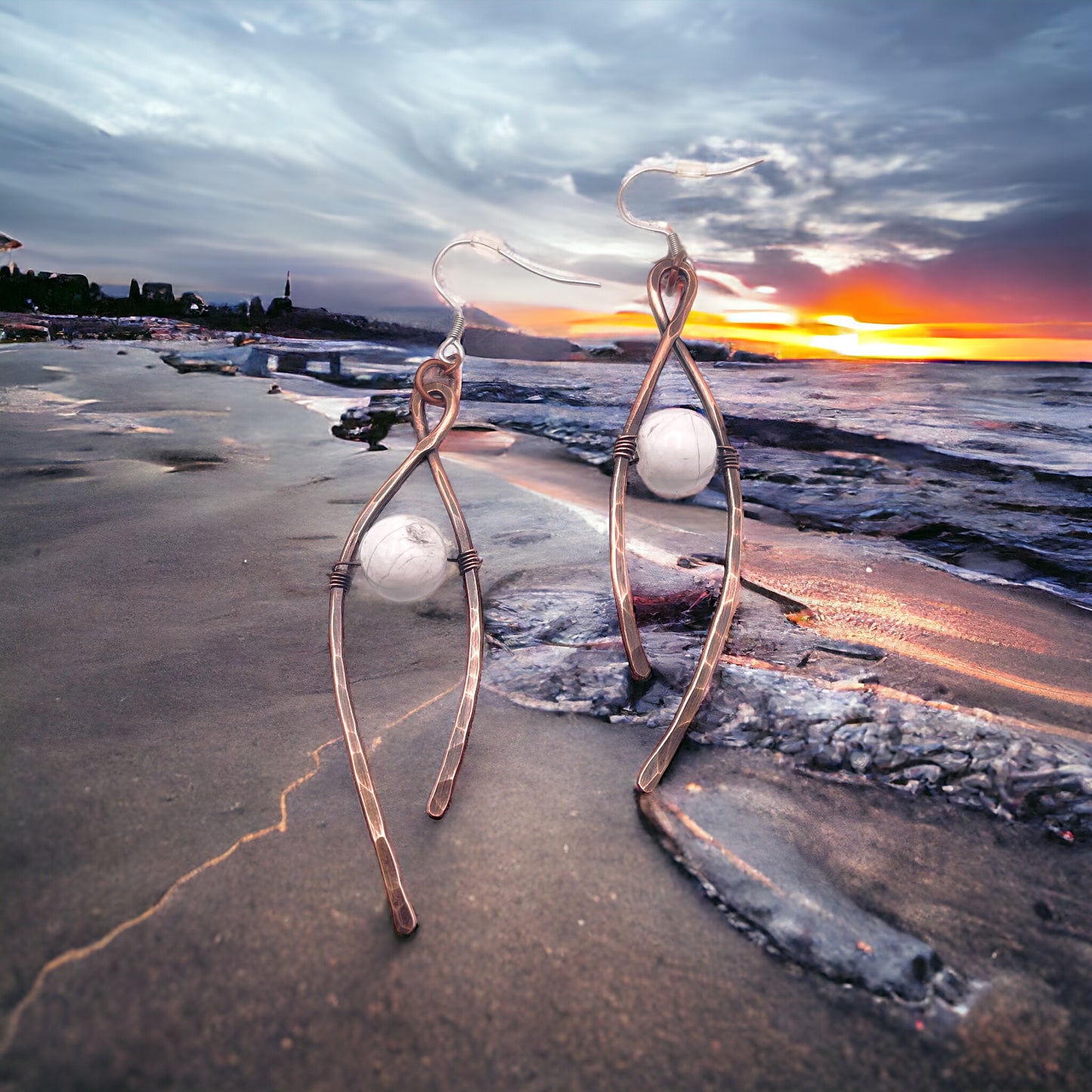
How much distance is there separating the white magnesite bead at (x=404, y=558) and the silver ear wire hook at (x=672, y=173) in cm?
103

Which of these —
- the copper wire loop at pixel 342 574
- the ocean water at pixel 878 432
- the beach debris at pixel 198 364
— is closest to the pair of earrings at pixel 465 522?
the copper wire loop at pixel 342 574

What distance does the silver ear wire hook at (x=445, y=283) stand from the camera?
1.83 meters

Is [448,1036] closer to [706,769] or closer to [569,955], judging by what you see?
[569,955]

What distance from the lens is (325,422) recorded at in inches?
205

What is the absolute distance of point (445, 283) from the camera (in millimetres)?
1882

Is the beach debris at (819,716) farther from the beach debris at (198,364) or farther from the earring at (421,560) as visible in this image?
the beach debris at (198,364)

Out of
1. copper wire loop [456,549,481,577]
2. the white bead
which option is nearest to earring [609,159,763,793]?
the white bead

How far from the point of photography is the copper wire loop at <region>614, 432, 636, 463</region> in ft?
6.28

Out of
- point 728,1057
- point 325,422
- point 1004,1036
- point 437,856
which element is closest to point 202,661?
point 437,856

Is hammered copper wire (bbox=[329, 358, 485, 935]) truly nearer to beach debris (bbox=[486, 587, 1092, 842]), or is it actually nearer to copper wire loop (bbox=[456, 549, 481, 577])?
copper wire loop (bbox=[456, 549, 481, 577])

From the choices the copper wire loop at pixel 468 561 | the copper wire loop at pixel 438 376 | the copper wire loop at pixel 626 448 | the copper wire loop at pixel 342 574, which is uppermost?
the copper wire loop at pixel 438 376

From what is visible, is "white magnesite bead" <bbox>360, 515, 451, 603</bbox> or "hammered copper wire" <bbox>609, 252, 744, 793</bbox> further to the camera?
"hammered copper wire" <bbox>609, 252, 744, 793</bbox>

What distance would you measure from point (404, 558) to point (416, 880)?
0.66m

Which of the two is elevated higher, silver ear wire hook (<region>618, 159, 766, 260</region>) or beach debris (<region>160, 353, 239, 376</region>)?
silver ear wire hook (<region>618, 159, 766, 260</region>)
